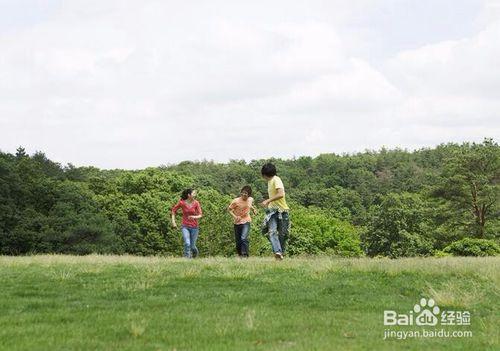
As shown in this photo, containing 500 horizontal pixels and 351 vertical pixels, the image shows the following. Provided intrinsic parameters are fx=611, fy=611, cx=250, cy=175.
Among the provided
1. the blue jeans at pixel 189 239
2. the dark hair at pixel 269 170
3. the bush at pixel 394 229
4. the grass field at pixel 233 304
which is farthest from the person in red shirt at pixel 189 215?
the bush at pixel 394 229

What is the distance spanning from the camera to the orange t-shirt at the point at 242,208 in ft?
57.9

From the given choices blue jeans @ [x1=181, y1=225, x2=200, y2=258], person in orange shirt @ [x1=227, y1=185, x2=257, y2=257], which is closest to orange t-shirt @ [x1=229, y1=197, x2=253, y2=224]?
person in orange shirt @ [x1=227, y1=185, x2=257, y2=257]

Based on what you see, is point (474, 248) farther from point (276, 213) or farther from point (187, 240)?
point (276, 213)

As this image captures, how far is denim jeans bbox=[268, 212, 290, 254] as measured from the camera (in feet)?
48.5

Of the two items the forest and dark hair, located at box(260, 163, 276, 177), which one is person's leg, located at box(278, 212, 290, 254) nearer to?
dark hair, located at box(260, 163, 276, 177)

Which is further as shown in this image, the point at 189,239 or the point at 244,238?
the point at 189,239

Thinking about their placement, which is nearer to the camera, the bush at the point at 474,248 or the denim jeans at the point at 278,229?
the denim jeans at the point at 278,229

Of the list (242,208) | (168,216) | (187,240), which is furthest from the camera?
(168,216)

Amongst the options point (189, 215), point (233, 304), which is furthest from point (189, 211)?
point (233, 304)

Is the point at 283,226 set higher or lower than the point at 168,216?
higher

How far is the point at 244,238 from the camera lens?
58.4 ft
